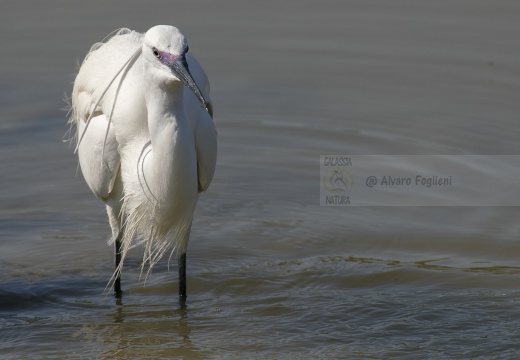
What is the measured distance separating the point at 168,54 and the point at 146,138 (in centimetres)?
98

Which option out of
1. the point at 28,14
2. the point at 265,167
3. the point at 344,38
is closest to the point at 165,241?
the point at 265,167

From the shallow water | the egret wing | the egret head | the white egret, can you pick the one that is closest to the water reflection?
the shallow water

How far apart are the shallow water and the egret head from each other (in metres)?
1.72

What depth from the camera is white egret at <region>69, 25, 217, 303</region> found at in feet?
16.1

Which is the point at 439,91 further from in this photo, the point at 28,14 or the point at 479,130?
the point at 28,14

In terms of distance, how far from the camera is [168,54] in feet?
15.3

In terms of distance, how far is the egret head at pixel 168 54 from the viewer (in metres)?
4.62

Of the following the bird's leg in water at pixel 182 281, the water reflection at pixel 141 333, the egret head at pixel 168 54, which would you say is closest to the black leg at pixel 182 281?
the bird's leg in water at pixel 182 281

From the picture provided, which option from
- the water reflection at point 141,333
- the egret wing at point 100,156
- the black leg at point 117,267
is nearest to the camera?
the water reflection at point 141,333

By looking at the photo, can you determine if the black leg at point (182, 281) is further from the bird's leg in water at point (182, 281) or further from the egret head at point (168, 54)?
the egret head at point (168, 54)

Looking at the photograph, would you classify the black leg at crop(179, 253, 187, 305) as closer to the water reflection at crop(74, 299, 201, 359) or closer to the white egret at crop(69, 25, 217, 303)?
the white egret at crop(69, 25, 217, 303)

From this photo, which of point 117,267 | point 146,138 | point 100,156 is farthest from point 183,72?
point 117,267

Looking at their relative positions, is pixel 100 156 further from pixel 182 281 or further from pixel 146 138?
pixel 182 281

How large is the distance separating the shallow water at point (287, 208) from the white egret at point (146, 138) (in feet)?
1.57
